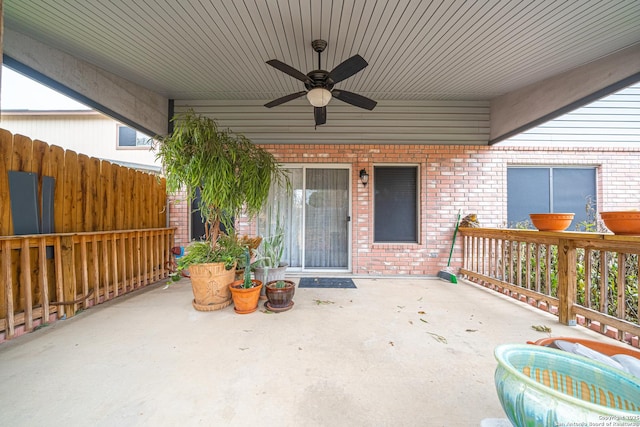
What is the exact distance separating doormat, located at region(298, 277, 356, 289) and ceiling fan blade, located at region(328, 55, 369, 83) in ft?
9.51

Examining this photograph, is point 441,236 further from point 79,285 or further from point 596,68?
point 79,285

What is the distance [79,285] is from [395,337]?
360 centimetres

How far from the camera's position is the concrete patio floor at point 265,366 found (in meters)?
1.35

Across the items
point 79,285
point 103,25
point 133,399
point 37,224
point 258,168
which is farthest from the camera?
point 258,168

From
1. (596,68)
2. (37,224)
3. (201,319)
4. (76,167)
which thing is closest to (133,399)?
(201,319)

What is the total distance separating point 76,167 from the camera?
2.81 m


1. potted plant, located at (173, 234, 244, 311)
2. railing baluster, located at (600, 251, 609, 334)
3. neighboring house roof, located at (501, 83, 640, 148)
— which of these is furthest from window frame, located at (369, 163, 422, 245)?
potted plant, located at (173, 234, 244, 311)

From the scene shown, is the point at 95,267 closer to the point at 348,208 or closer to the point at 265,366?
the point at 265,366

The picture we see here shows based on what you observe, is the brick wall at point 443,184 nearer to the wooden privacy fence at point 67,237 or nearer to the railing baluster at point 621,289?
the wooden privacy fence at point 67,237

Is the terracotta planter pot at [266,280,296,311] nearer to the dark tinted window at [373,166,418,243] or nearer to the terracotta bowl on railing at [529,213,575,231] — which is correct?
the dark tinted window at [373,166,418,243]

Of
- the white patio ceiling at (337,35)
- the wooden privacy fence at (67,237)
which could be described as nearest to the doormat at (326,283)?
the wooden privacy fence at (67,237)

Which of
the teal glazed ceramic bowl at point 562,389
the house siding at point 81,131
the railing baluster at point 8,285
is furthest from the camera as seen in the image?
the house siding at point 81,131

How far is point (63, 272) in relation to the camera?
100 inches

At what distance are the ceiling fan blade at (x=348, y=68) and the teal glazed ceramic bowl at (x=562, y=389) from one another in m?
2.42
